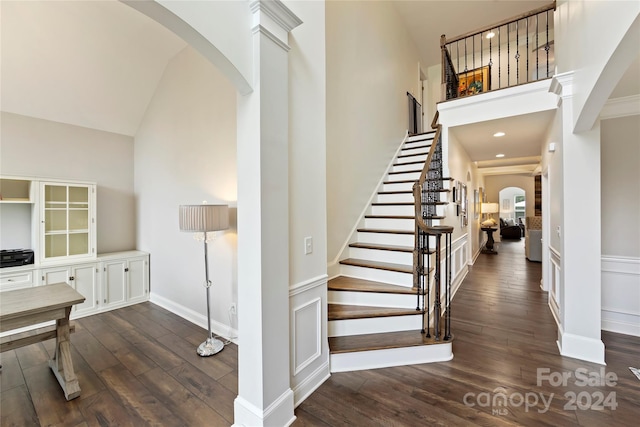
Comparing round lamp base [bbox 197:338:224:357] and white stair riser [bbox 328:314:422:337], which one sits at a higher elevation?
white stair riser [bbox 328:314:422:337]

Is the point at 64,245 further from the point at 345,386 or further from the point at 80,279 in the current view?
the point at 345,386

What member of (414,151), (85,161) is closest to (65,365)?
(85,161)

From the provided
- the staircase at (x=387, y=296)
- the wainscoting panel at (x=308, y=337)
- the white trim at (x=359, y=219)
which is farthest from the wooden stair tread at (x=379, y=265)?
the wainscoting panel at (x=308, y=337)

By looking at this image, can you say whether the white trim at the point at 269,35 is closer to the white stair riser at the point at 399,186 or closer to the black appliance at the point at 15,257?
the white stair riser at the point at 399,186

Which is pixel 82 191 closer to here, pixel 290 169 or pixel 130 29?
pixel 130 29

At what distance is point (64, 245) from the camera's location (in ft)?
11.7

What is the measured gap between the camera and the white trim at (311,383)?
6.40 feet

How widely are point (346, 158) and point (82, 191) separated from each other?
148 inches

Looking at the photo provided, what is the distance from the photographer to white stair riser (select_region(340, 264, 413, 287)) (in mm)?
3002

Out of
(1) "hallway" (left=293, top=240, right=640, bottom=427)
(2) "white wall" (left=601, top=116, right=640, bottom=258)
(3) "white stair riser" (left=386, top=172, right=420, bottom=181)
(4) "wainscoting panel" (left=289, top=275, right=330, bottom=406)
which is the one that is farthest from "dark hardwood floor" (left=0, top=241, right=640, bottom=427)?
(3) "white stair riser" (left=386, top=172, right=420, bottom=181)

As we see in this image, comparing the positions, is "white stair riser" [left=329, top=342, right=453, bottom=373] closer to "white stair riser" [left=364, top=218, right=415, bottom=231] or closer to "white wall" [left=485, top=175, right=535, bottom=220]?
"white stair riser" [left=364, top=218, right=415, bottom=231]

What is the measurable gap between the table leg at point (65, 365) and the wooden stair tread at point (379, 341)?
203 cm

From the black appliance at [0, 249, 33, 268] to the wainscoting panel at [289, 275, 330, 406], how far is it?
370cm

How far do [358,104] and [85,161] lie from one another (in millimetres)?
4208
